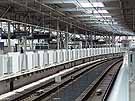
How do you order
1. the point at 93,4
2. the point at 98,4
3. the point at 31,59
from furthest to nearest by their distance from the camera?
the point at 98,4 < the point at 93,4 < the point at 31,59

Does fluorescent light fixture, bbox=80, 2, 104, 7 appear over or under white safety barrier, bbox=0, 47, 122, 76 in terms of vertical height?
over

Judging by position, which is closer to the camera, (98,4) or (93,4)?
(93,4)

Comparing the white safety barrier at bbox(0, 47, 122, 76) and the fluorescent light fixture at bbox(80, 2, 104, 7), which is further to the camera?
the fluorescent light fixture at bbox(80, 2, 104, 7)

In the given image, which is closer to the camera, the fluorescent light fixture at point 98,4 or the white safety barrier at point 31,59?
the white safety barrier at point 31,59

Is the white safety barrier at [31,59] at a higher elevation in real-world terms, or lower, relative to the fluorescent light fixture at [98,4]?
lower

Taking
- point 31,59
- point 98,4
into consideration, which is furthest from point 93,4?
point 31,59

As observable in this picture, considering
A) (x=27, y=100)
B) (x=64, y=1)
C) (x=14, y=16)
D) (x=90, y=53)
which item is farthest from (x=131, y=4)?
(x=90, y=53)

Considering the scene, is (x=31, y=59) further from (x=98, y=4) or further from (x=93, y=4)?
(x=98, y=4)

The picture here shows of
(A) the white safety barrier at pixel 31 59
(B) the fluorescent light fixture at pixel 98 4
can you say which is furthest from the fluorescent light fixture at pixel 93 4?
(A) the white safety barrier at pixel 31 59

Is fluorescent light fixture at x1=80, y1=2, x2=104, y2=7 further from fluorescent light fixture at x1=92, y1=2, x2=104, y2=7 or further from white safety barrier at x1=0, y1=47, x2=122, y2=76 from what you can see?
white safety barrier at x1=0, y1=47, x2=122, y2=76

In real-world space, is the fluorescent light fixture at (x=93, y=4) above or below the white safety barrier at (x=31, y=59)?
above

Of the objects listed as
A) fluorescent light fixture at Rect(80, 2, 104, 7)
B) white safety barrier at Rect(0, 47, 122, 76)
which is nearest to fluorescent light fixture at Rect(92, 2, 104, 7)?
fluorescent light fixture at Rect(80, 2, 104, 7)

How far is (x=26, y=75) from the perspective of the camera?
16.3 meters

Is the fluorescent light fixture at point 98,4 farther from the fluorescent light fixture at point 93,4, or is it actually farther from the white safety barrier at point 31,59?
the white safety barrier at point 31,59
